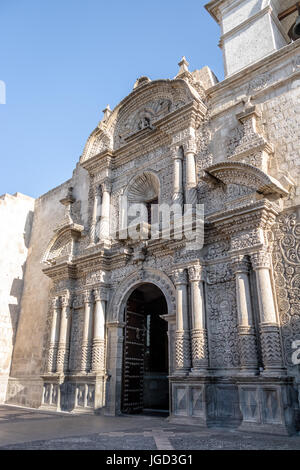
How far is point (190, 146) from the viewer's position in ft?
26.9

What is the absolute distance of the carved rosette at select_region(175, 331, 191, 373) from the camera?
6.54 meters

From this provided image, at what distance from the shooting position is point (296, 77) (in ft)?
23.1

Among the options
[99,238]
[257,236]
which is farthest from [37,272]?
[257,236]

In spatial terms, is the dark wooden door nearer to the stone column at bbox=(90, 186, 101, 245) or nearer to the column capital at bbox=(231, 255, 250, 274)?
the stone column at bbox=(90, 186, 101, 245)

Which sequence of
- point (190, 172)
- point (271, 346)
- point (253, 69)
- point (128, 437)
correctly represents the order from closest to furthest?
1. point (128, 437)
2. point (271, 346)
3. point (253, 69)
4. point (190, 172)

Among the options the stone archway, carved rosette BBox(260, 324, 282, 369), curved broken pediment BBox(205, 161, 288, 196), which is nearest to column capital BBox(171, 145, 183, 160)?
curved broken pediment BBox(205, 161, 288, 196)

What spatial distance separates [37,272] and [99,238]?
3.36 metres

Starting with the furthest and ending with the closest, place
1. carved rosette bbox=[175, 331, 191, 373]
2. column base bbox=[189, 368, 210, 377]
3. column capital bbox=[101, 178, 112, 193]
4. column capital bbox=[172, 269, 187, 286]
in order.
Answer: column capital bbox=[101, 178, 112, 193] < column capital bbox=[172, 269, 187, 286] < carved rosette bbox=[175, 331, 191, 373] < column base bbox=[189, 368, 210, 377]

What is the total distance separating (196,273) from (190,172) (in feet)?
7.48

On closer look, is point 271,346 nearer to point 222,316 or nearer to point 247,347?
point 247,347

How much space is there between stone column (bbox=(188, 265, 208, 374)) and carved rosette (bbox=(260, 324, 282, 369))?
1080 mm

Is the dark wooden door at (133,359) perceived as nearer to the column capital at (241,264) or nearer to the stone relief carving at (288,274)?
the column capital at (241,264)

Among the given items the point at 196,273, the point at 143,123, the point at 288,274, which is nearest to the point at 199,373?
the point at 196,273

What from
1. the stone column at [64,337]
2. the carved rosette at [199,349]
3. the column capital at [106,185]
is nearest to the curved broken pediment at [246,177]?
the carved rosette at [199,349]
